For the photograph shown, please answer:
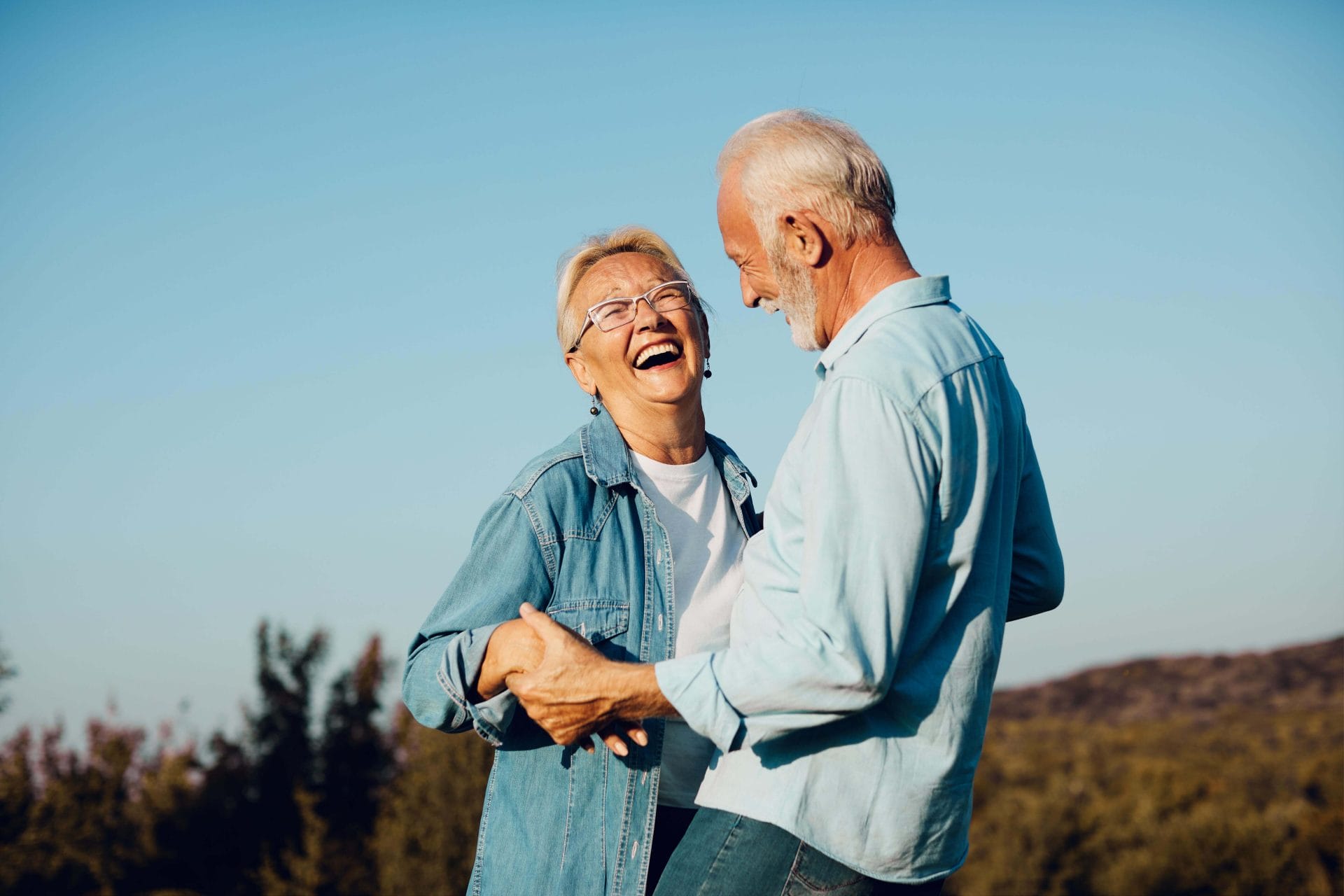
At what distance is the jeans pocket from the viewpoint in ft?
7.79

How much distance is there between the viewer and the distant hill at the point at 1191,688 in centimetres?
3916

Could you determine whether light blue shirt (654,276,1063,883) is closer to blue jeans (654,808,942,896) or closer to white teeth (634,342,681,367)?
blue jeans (654,808,942,896)

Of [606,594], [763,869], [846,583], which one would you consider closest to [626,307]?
[606,594]

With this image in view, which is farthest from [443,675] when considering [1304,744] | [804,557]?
[1304,744]

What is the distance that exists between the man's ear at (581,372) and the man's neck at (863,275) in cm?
136

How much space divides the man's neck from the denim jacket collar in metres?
1.01

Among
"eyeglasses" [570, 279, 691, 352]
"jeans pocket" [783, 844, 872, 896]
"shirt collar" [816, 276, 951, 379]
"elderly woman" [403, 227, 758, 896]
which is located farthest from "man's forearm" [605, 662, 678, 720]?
"eyeglasses" [570, 279, 691, 352]

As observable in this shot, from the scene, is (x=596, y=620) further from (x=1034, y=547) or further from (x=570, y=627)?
(x=1034, y=547)

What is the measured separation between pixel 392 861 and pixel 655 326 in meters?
18.2

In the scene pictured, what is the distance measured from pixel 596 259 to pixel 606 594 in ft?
4.19

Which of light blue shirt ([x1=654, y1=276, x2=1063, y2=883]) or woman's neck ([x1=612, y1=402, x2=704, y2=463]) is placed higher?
woman's neck ([x1=612, y1=402, x2=704, y2=463])

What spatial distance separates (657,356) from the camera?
3736mm

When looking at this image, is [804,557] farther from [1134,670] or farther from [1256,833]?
[1134,670]

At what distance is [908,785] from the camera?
2.34 metres
